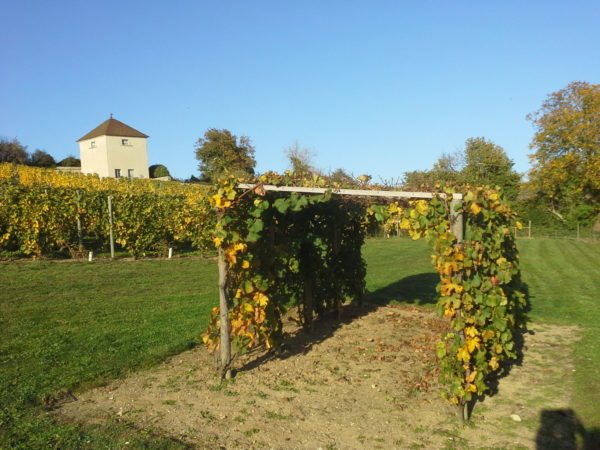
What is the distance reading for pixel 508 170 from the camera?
137 feet

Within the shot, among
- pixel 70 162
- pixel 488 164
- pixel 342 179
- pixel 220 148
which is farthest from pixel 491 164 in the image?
pixel 70 162

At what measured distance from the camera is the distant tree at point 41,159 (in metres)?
47.5

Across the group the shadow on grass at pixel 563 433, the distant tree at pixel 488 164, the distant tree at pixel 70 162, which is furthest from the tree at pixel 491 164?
the distant tree at pixel 70 162

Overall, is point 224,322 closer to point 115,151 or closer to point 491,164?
point 491,164

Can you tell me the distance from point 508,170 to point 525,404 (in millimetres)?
41133

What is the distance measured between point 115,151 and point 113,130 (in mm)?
2093

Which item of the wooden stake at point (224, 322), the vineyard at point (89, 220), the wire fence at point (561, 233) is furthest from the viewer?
the wire fence at point (561, 233)

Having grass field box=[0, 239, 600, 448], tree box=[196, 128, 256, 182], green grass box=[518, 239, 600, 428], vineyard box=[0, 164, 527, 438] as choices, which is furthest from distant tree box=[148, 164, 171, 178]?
vineyard box=[0, 164, 527, 438]

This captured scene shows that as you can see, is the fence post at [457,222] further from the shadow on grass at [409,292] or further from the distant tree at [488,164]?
the distant tree at [488,164]

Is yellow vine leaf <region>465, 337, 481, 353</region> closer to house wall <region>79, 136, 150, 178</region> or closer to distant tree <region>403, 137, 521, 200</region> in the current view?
distant tree <region>403, 137, 521, 200</region>

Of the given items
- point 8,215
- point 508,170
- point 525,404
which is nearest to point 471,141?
point 508,170

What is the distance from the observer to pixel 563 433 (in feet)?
13.3

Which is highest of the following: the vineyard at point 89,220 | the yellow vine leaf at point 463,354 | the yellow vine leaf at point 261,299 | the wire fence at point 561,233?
the vineyard at point 89,220

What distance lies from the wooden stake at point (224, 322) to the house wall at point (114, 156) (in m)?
42.9
